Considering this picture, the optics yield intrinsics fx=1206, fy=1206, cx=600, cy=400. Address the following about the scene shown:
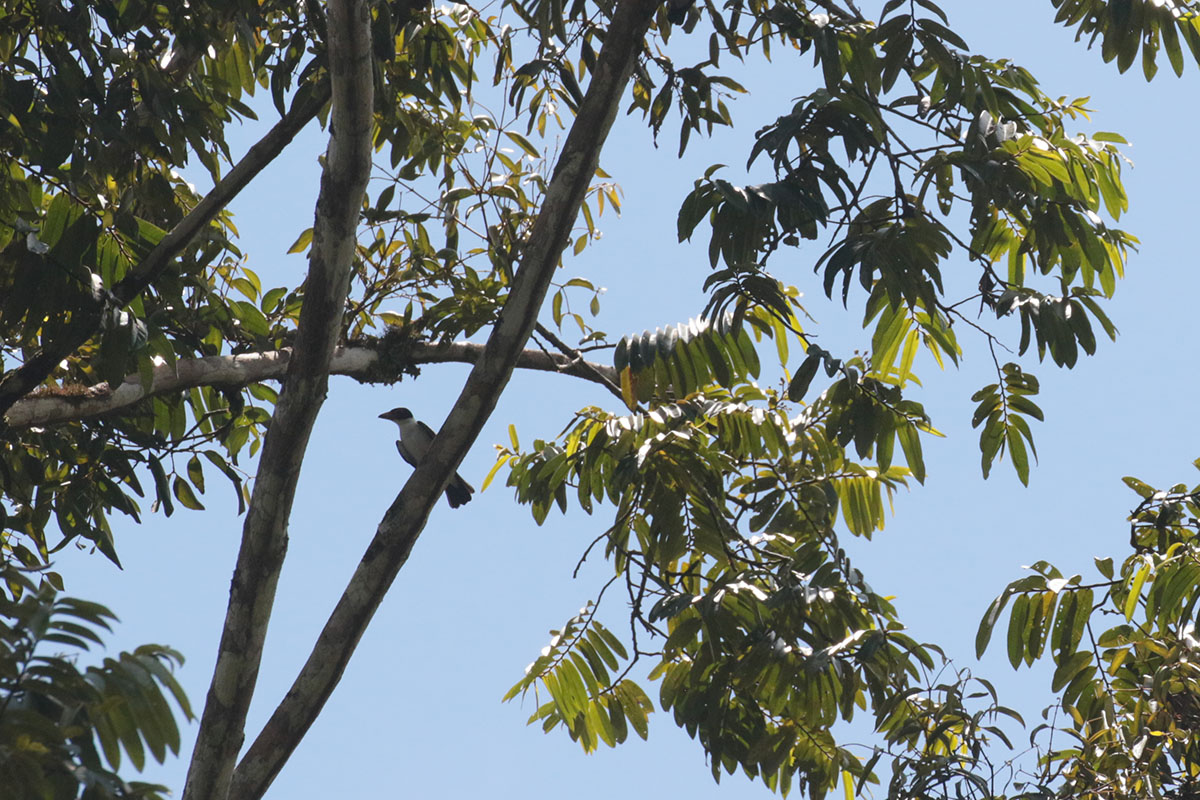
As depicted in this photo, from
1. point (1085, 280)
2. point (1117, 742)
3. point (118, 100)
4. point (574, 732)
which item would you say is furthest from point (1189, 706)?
point (118, 100)

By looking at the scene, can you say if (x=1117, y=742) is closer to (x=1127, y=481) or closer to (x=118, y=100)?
(x=1127, y=481)

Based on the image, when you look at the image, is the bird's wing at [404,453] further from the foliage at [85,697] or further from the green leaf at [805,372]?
the foliage at [85,697]

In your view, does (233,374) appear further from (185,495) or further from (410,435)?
(410,435)

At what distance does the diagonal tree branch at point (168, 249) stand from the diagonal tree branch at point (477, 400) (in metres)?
1.00

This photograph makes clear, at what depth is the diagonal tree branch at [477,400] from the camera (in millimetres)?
3799

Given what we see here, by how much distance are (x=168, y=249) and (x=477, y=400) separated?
110 cm

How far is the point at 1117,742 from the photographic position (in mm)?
3949

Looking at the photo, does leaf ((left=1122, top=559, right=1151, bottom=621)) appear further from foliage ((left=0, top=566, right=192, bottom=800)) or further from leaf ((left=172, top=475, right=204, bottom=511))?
leaf ((left=172, top=475, right=204, bottom=511))

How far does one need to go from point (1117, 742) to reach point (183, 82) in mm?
4243

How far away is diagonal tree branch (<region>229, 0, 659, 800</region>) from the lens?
3.80 metres

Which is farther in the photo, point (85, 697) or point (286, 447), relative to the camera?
point (286, 447)

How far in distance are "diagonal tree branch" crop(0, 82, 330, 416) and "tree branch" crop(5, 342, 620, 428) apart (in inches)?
11.1

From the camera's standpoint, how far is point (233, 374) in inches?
190

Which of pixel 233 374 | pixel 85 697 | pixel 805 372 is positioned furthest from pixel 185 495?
pixel 85 697
